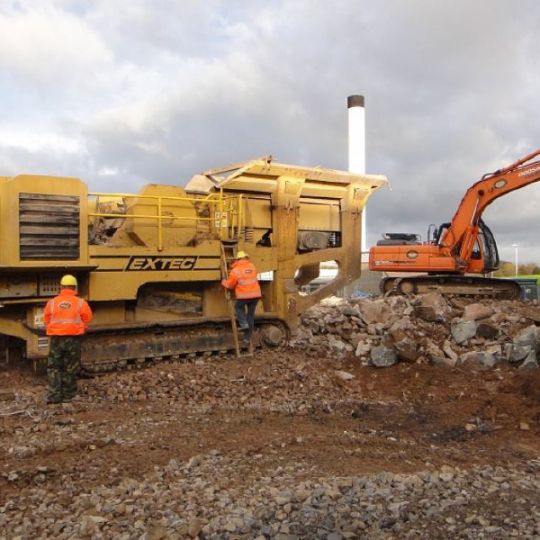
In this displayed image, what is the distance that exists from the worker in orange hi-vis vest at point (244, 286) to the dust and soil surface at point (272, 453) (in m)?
0.65

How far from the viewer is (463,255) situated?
16344 millimetres

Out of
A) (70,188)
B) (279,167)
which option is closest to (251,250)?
(279,167)

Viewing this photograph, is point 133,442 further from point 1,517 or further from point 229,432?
point 1,517

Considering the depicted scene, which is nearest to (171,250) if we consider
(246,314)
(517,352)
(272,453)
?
(246,314)

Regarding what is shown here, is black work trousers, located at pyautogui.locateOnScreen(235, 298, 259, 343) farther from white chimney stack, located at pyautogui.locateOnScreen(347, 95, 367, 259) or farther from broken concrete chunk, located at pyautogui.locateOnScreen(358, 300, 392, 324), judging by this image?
white chimney stack, located at pyautogui.locateOnScreen(347, 95, 367, 259)

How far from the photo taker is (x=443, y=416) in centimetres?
702

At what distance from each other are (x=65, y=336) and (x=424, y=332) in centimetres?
607

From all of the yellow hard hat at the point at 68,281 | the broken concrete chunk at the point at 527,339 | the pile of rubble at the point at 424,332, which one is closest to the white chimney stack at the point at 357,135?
the pile of rubble at the point at 424,332

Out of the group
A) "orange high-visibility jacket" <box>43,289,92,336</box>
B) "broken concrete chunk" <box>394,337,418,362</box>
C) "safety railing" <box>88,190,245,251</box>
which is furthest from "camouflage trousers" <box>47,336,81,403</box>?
"broken concrete chunk" <box>394,337,418,362</box>

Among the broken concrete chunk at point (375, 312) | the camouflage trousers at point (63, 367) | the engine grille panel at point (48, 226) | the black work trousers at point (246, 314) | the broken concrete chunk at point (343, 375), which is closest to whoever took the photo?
the camouflage trousers at point (63, 367)

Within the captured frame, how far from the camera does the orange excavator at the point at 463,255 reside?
16.2 metres

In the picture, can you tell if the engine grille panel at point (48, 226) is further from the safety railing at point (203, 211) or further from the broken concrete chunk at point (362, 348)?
the broken concrete chunk at point (362, 348)

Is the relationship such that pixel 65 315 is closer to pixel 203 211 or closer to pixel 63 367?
pixel 63 367

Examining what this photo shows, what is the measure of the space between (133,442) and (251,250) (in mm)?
4571
